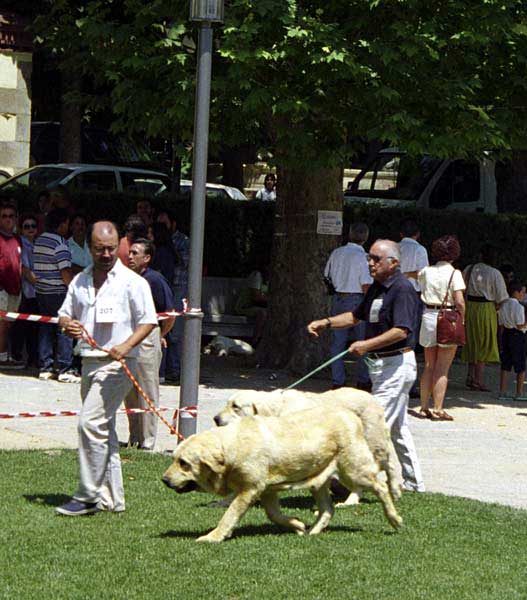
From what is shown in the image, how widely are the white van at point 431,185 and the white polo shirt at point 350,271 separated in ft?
27.3

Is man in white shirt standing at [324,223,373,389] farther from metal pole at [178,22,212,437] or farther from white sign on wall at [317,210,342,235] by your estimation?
metal pole at [178,22,212,437]

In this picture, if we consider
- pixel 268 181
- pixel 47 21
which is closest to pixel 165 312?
pixel 47 21

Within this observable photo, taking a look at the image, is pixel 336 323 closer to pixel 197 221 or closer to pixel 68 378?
pixel 197 221

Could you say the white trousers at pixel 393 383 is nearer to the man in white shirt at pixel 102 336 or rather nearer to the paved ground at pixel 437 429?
the paved ground at pixel 437 429

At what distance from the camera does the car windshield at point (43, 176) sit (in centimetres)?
2161

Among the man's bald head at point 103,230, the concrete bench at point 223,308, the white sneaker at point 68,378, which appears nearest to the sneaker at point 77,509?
the man's bald head at point 103,230

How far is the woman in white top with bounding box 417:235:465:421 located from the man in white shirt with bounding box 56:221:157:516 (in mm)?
6067

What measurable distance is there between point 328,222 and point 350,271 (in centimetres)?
195

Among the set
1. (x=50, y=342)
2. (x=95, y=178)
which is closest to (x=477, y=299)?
(x=50, y=342)

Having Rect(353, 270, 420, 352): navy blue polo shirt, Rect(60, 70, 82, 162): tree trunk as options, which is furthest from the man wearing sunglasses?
Rect(60, 70, 82, 162): tree trunk

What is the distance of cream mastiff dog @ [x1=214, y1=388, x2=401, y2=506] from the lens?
29.1 ft

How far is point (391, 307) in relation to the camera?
9.30m

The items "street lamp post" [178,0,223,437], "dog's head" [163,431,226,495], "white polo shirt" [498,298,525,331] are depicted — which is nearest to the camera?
"dog's head" [163,431,226,495]

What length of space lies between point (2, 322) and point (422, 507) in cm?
780
